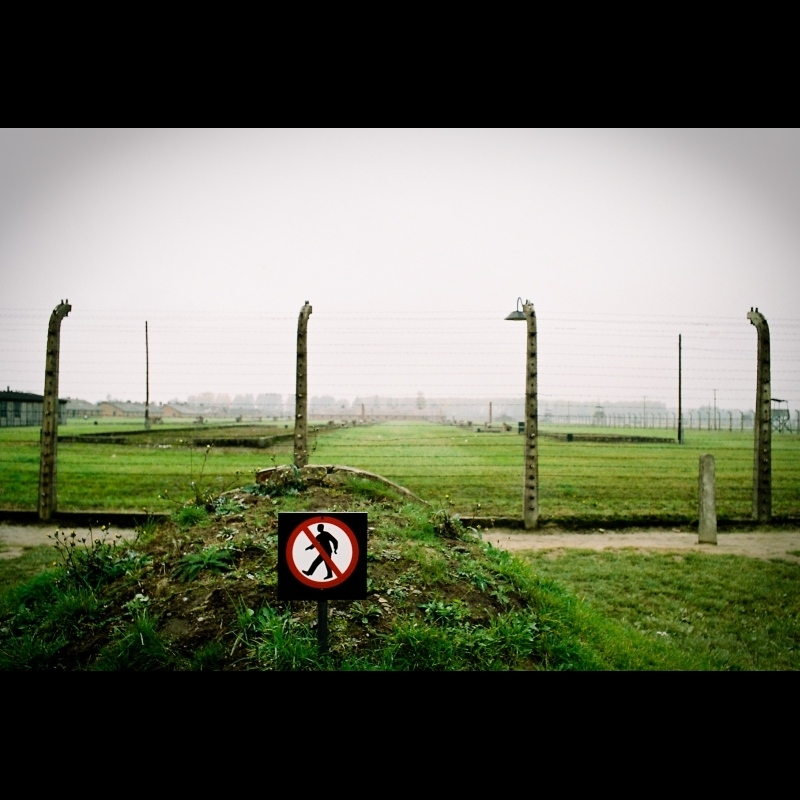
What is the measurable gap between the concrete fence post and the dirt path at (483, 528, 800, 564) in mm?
104

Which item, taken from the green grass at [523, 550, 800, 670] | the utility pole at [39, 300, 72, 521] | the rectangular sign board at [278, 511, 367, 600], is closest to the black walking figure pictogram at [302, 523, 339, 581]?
the rectangular sign board at [278, 511, 367, 600]

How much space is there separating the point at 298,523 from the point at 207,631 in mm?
1087

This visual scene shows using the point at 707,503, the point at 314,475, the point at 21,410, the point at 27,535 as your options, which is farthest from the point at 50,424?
the point at 707,503

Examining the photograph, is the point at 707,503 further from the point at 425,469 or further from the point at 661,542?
the point at 425,469

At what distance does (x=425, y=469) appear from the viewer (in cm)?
820

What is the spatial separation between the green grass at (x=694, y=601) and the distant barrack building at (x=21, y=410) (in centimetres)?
674

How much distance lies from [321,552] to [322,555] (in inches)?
0.6

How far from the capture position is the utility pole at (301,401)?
18.6 feet

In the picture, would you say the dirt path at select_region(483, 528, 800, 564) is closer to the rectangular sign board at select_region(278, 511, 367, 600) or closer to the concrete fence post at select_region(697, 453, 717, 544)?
the concrete fence post at select_region(697, 453, 717, 544)
